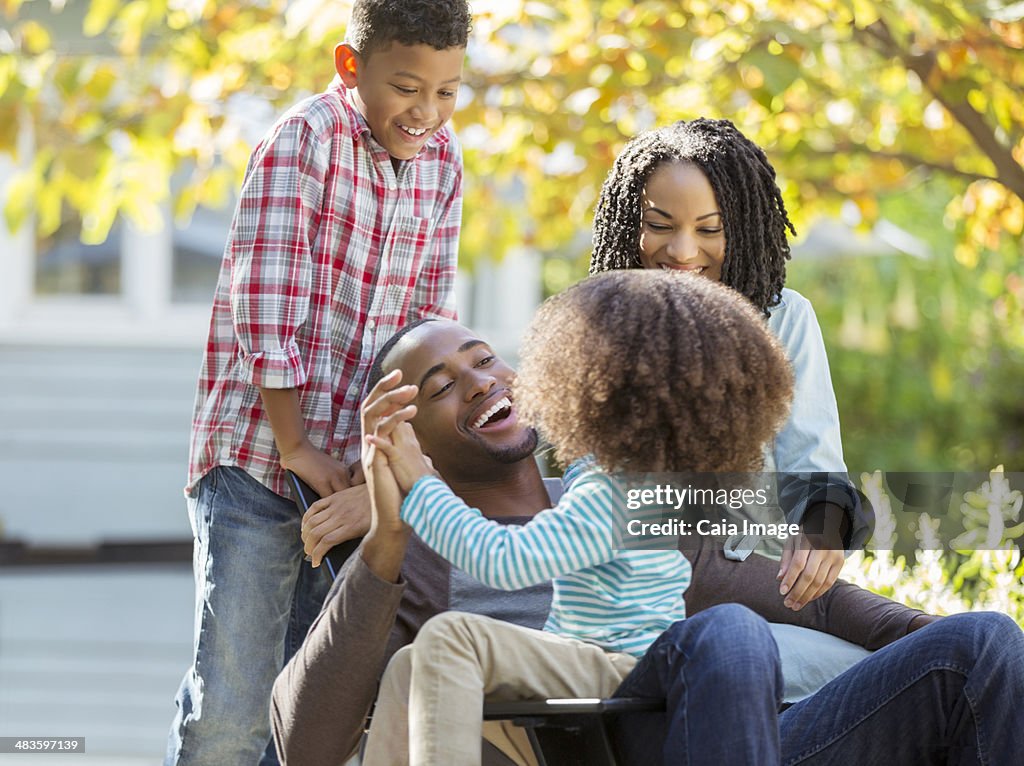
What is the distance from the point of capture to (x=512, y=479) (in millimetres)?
2498

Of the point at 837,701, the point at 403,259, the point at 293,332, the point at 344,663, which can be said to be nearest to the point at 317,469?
the point at 293,332

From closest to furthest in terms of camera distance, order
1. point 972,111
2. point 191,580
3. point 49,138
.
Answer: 1. point 972,111
2. point 49,138
3. point 191,580

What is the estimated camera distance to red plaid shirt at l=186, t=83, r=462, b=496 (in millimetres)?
2646

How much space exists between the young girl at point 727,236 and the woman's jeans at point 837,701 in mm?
438

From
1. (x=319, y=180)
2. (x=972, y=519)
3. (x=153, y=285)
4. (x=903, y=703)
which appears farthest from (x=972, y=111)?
(x=153, y=285)

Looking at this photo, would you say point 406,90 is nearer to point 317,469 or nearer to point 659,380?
point 317,469

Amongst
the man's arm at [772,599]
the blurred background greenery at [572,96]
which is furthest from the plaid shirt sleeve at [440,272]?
the blurred background greenery at [572,96]

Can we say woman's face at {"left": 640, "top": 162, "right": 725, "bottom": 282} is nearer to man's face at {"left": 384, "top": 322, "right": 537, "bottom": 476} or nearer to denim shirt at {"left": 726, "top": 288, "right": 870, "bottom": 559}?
denim shirt at {"left": 726, "top": 288, "right": 870, "bottom": 559}

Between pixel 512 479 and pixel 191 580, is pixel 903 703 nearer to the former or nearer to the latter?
pixel 512 479

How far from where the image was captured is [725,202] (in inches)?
105

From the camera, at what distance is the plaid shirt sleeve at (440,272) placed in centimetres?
302

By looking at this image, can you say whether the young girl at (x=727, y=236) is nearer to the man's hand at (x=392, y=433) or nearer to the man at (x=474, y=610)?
the man at (x=474, y=610)

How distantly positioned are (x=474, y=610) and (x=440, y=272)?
90cm

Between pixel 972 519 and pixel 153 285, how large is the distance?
6023 mm
